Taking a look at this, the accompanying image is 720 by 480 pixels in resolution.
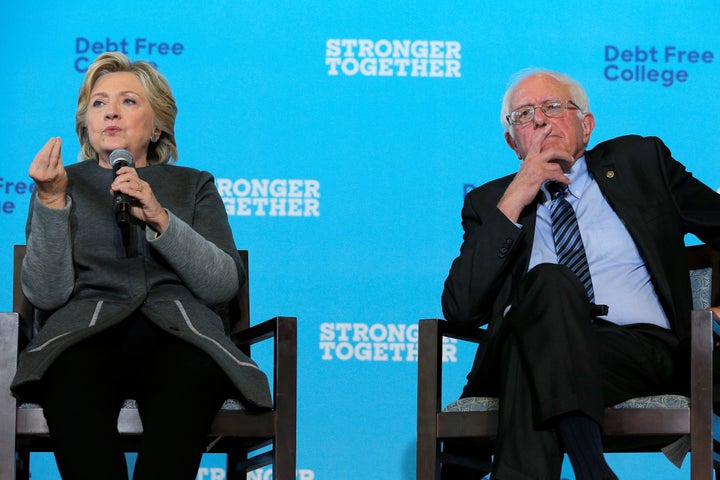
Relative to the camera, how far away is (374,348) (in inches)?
142

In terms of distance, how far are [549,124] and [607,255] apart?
1.26 feet

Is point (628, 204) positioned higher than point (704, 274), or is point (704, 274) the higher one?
point (628, 204)

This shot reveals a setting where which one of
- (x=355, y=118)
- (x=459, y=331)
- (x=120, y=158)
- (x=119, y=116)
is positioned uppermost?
(x=355, y=118)

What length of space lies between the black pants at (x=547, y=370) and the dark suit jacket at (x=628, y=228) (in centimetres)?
23

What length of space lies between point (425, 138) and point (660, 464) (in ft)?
4.02

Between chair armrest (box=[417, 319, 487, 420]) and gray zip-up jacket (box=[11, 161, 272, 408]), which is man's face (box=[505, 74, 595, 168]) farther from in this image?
gray zip-up jacket (box=[11, 161, 272, 408])

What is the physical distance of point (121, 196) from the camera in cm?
249

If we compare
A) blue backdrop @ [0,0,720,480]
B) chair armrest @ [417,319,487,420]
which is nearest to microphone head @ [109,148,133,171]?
chair armrest @ [417,319,487,420]

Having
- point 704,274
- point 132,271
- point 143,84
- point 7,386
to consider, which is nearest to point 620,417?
point 704,274

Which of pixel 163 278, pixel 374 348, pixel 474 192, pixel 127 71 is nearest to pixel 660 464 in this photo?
pixel 374 348

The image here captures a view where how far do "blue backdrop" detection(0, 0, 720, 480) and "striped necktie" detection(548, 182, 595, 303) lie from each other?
0.73m

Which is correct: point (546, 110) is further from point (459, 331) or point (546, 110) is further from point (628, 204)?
point (459, 331)

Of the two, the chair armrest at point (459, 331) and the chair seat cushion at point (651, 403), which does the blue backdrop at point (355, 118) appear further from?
the chair seat cushion at point (651, 403)

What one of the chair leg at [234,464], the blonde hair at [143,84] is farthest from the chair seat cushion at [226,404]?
the blonde hair at [143,84]
